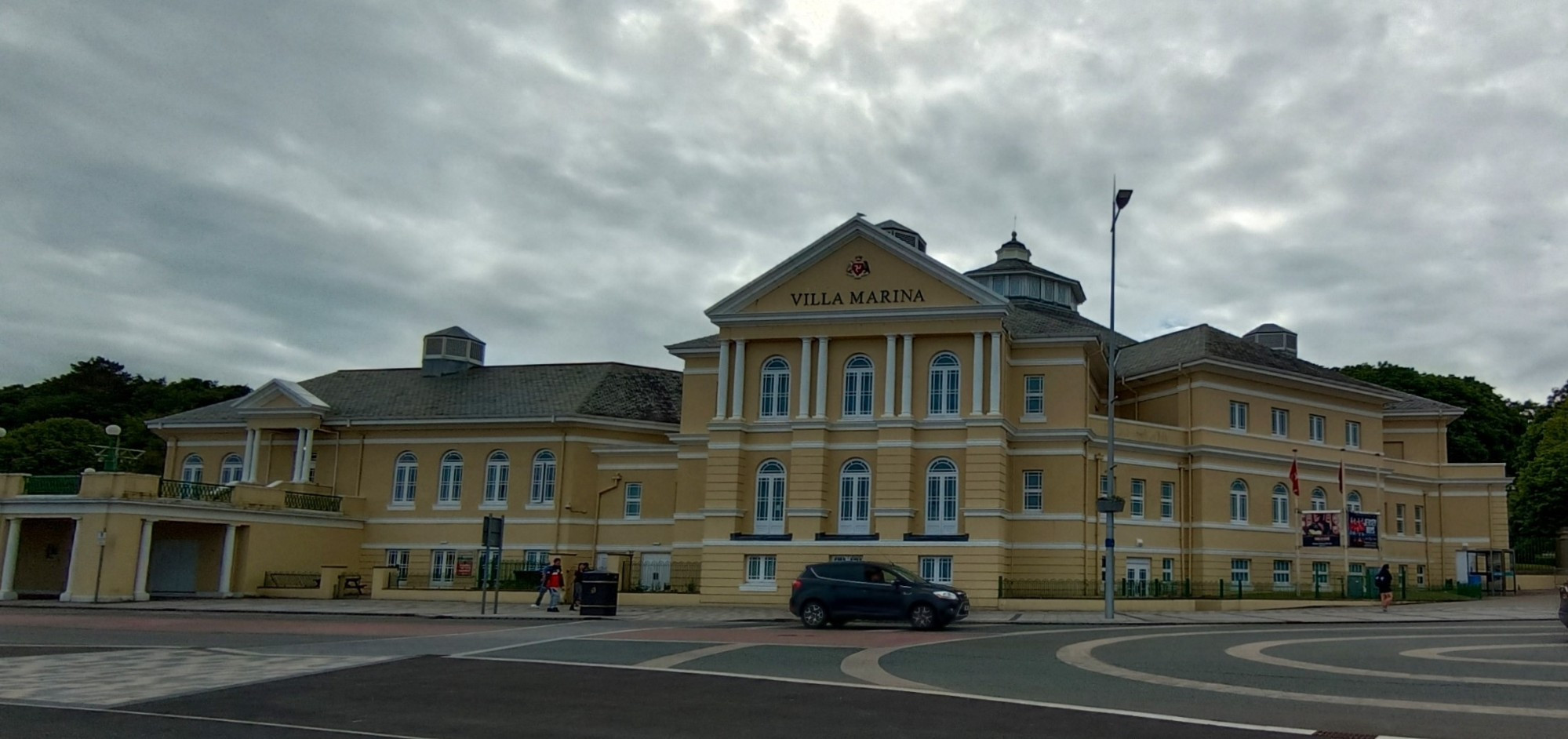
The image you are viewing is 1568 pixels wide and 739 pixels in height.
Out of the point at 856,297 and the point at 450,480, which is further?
the point at 450,480

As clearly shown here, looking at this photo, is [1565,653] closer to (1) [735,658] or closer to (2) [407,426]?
(1) [735,658]

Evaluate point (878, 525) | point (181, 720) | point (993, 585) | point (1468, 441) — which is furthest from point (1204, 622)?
point (1468, 441)

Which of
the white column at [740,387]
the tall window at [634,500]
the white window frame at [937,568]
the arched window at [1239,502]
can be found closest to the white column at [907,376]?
the white window frame at [937,568]

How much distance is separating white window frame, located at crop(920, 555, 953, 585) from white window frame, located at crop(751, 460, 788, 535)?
4.94 metres

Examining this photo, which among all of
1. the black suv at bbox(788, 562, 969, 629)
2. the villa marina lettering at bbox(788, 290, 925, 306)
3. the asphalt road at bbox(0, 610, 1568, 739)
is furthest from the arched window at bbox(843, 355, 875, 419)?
the asphalt road at bbox(0, 610, 1568, 739)

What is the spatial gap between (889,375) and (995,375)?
11.4 ft

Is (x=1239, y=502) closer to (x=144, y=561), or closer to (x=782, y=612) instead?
(x=782, y=612)

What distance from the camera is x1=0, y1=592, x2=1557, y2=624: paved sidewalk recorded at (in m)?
30.6

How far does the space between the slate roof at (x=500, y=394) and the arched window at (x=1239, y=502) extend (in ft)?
71.8

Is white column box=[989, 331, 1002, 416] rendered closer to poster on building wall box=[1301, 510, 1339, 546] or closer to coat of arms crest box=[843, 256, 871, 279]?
coat of arms crest box=[843, 256, 871, 279]

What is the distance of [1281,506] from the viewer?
4606cm

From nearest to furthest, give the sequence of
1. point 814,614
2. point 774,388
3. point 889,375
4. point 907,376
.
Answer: point 814,614 → point 907,376 → point 889,375 → point 774,388

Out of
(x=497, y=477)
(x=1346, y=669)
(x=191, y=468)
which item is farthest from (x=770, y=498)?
(x=191, y=468)

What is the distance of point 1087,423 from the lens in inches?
1642
